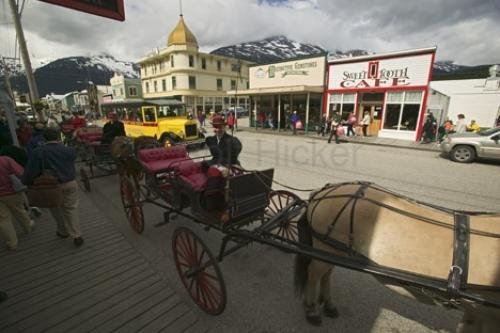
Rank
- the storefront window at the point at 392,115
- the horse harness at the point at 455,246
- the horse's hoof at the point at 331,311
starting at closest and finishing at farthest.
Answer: the horse harness at the point at 455,246, the horse's hoof at the point at 331,311, the storefront window at the point at 392,115

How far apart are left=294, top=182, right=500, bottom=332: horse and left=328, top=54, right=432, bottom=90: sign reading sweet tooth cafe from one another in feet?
50.9

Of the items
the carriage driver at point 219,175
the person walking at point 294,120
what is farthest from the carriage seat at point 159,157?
the person walking at point 294,120

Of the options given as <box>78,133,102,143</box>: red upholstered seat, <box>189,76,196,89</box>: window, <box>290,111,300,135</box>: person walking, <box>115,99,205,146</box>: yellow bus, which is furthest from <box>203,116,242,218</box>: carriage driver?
<box>189,76,196,89</box>: window

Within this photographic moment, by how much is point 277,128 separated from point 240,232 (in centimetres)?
1901

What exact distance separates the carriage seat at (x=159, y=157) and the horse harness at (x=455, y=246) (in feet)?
10.6

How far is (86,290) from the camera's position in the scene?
3008 mm

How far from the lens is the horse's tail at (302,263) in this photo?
2.57m

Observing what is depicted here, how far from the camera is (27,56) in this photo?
32.9 feet

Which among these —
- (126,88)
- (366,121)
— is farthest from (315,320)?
(126,88)

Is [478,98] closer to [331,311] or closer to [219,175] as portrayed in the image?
[331,311]

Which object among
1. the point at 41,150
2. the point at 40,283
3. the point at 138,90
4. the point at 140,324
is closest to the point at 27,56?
the point at 41,150

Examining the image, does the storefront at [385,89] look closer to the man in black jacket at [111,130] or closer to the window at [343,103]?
the window at [343,103]

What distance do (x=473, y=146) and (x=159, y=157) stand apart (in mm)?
11805

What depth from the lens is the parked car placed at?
349 inches
